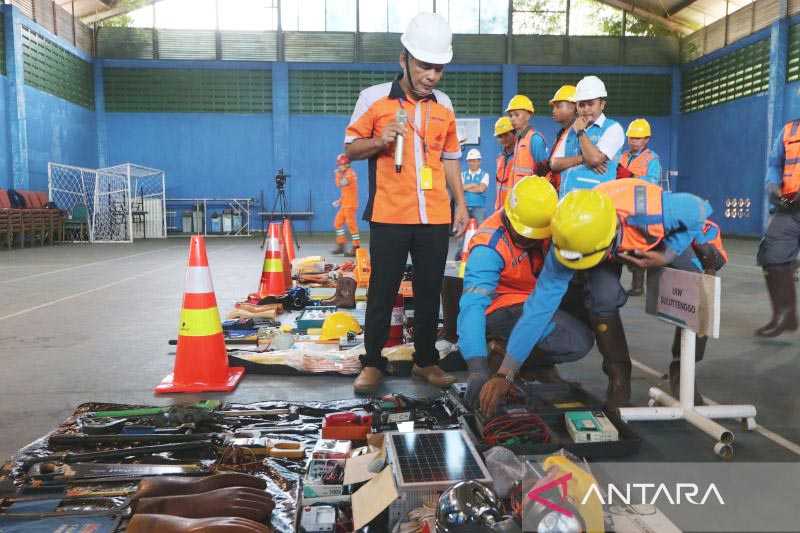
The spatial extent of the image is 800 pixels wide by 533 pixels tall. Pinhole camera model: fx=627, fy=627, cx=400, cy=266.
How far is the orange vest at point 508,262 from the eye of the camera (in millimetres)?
3006

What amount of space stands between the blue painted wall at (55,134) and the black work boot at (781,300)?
57.2 feet

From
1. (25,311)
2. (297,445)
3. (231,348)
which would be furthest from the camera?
(25,311)

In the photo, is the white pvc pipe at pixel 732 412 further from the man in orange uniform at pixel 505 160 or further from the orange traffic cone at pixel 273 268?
the orange traffic cone at pixel 273 268

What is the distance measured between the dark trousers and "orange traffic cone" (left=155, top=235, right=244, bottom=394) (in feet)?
2.88

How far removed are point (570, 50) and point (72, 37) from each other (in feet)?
52.5

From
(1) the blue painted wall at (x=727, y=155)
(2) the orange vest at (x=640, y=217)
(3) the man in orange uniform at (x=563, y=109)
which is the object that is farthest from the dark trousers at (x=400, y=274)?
(1) the blue painted wall at (x=727, y=155)

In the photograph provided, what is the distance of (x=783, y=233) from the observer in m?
4.89

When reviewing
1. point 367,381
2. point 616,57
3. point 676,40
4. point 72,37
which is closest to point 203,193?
point 72,37

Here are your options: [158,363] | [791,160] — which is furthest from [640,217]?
[158,363]

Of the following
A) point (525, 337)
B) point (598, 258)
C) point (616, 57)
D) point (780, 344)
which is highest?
point (616, 57)

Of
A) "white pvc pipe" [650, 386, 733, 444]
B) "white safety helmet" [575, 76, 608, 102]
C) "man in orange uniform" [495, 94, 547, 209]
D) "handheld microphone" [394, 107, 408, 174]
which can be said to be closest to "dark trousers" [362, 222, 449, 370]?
"handheld microphone" [394, 107, 408, 174]

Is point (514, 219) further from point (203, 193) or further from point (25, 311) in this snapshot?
point (203, 193)

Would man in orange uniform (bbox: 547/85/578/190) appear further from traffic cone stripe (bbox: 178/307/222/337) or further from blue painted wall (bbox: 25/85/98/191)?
blue painted wall (bbox: 25/85/98/191)

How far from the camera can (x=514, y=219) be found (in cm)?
286
